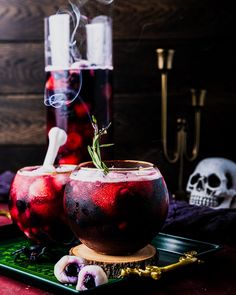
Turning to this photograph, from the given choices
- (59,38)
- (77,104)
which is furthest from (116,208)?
(59,38)

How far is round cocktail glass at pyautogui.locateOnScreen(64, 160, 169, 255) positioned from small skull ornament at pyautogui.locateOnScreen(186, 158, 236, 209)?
2.61 ft

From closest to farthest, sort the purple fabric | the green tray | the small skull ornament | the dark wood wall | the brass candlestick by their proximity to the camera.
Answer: the green tray, the purple fabric, the small skull ornament, the brass candlestick, the dark wood wall

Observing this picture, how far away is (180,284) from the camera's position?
2.86ft

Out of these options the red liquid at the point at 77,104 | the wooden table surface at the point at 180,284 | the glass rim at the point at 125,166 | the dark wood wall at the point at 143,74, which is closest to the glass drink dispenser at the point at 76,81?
the red liquid at the point at 77,104

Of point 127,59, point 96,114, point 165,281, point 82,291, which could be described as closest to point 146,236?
point 165,281

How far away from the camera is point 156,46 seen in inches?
85.7

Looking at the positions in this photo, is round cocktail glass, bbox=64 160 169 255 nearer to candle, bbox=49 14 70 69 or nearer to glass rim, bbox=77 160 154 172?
glass rim, bbox=77 160 154 172

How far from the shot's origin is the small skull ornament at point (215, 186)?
5.56ft

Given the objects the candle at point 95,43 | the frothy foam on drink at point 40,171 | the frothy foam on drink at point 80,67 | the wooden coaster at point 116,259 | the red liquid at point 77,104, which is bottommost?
the wooden coaster at point 116,259

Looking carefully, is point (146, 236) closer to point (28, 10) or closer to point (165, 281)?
point (165, 281)

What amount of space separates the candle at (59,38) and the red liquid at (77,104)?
4 centimetres

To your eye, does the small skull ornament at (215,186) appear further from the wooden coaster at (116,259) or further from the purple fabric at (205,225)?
the wooden coaster at (116,259)

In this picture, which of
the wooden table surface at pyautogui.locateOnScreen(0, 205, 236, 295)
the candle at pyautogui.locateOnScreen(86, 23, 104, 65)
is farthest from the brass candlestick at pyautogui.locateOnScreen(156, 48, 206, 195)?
the wooden table surface at pyautogui.locateOnScreen(0, 205, 236, 295)

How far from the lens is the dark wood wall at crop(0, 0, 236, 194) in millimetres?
2158
